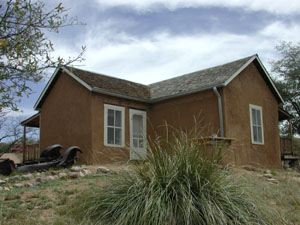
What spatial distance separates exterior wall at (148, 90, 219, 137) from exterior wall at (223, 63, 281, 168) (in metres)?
0.46

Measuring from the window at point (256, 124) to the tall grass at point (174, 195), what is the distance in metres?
8.12

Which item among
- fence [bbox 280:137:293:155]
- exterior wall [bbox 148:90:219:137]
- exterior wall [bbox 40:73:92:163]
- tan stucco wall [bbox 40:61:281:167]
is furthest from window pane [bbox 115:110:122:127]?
fence [bbox 280:137:293:155]

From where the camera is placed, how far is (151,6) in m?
8.36

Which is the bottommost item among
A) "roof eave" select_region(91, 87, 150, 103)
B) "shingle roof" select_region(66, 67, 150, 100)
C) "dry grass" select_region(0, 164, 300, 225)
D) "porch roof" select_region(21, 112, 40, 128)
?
"dry grass" select_region(0, 164, 300, 225)

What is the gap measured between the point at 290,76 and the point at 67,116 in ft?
46.6

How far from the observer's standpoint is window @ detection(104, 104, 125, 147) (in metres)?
11.5

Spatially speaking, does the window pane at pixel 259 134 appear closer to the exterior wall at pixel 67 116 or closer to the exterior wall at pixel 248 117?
Result: the exterior wall at pixel 248 117

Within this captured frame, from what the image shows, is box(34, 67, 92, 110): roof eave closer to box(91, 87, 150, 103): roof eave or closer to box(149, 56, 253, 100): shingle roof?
box(91, 87, 150, 103): roof eave

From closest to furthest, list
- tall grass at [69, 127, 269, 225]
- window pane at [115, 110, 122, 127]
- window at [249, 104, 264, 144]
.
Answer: tall grass at [69, 127, 269, 225] → window pane at [115, 110, 122, 127] → window at [249, 104, 264, 144]

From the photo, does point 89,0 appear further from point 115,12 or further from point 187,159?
point 187,159

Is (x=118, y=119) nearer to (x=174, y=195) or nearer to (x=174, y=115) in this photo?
(x=174, y=115)

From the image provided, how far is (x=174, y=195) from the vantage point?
4.04 meters

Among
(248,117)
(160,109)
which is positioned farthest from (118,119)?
(248,117)

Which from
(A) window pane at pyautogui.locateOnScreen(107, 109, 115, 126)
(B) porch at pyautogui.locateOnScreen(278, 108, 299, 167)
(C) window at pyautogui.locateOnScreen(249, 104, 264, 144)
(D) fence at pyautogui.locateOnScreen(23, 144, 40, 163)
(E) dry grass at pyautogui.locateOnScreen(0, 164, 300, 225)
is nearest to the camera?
(E) dry grass at pyautogui.locateOnScreen(0, 164, 300, 225)
